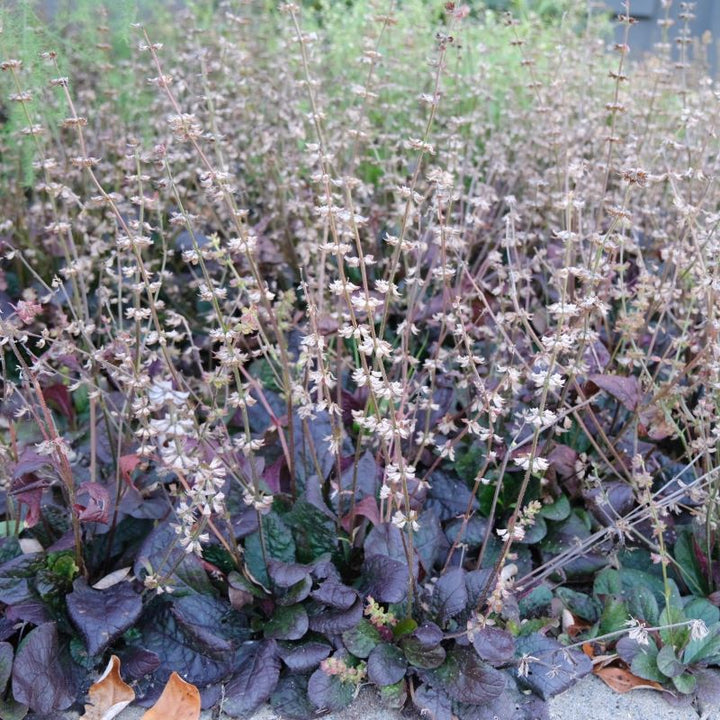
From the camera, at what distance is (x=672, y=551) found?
7.39 ft

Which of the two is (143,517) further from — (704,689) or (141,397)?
(704,689)

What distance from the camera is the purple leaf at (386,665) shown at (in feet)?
6.03

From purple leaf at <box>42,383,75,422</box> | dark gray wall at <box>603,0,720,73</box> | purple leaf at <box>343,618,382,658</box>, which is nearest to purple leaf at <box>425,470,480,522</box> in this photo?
purple leaf at <box>343,618,382,658</box>

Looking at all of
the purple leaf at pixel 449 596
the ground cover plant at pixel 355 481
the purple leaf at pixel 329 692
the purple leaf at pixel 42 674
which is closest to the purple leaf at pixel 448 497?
the ground cover plant at pixel 355 481

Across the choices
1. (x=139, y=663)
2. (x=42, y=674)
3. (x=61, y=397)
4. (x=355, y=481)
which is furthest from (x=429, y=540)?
(x=61, y=397)

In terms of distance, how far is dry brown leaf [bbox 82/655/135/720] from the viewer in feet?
5.96

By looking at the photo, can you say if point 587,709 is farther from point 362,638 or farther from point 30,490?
point 30,490

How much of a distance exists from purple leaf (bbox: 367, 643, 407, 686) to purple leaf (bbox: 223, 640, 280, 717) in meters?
0.22

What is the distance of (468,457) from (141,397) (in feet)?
3.19

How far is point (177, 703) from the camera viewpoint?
6.02 ft

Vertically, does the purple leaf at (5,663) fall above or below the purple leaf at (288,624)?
above

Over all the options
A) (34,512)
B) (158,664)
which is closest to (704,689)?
(158,664)

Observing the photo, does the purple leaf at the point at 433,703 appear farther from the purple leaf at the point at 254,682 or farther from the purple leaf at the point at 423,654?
the purple leaf at the point at 254,682

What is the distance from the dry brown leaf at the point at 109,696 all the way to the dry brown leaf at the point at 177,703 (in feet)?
0.21
